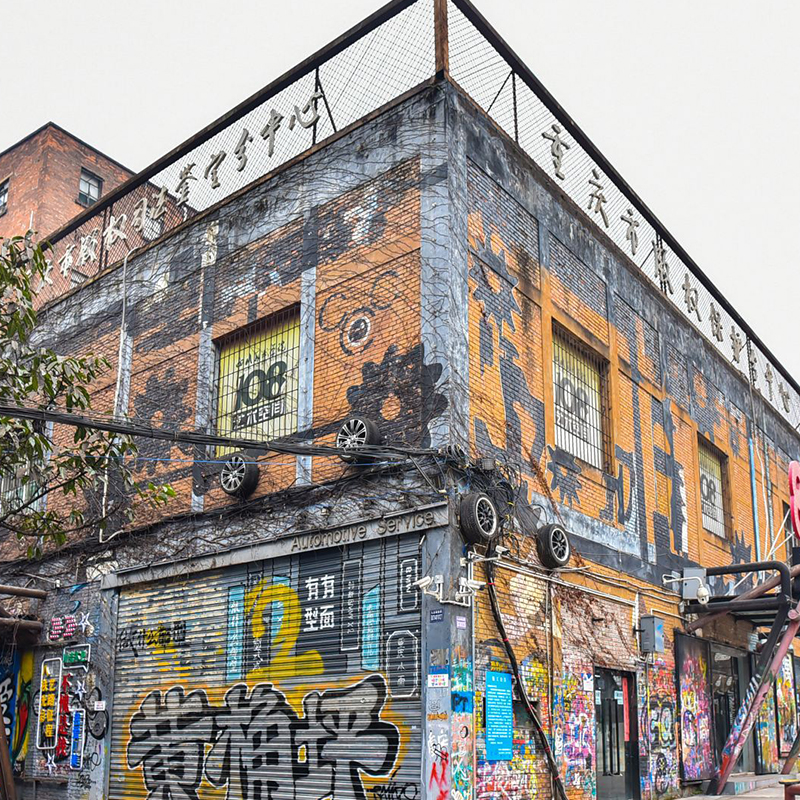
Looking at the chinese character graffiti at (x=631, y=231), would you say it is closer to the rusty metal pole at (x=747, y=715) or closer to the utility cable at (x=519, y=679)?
the rusty metal pole at (x=747, y=715)

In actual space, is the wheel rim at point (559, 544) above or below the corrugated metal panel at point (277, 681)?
above

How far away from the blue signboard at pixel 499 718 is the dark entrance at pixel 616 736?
2573mm

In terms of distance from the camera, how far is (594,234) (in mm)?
16078

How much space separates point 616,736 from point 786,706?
9075 millimetres

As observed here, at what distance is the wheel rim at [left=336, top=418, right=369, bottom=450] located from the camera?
470 inches

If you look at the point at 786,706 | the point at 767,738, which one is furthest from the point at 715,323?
the point at 767,738

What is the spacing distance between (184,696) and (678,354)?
35.9ft

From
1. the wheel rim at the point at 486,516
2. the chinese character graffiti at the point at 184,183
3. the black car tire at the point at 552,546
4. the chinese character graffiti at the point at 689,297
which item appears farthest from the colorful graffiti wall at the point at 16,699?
the chinese character graffiti at the point at 689,297

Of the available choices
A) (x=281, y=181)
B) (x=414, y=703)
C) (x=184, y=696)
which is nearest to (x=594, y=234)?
(x=281, y=181)

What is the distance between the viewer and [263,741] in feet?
40.8

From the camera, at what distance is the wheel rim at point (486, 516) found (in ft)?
36.9

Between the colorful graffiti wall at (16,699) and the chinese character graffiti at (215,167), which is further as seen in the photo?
the colorful graffiti wall at (16,699)

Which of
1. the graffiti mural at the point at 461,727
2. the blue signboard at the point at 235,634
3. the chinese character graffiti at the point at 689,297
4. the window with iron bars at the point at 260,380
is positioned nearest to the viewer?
the graffiti mural at the point at 461,727

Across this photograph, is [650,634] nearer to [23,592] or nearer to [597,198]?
[597,198]
